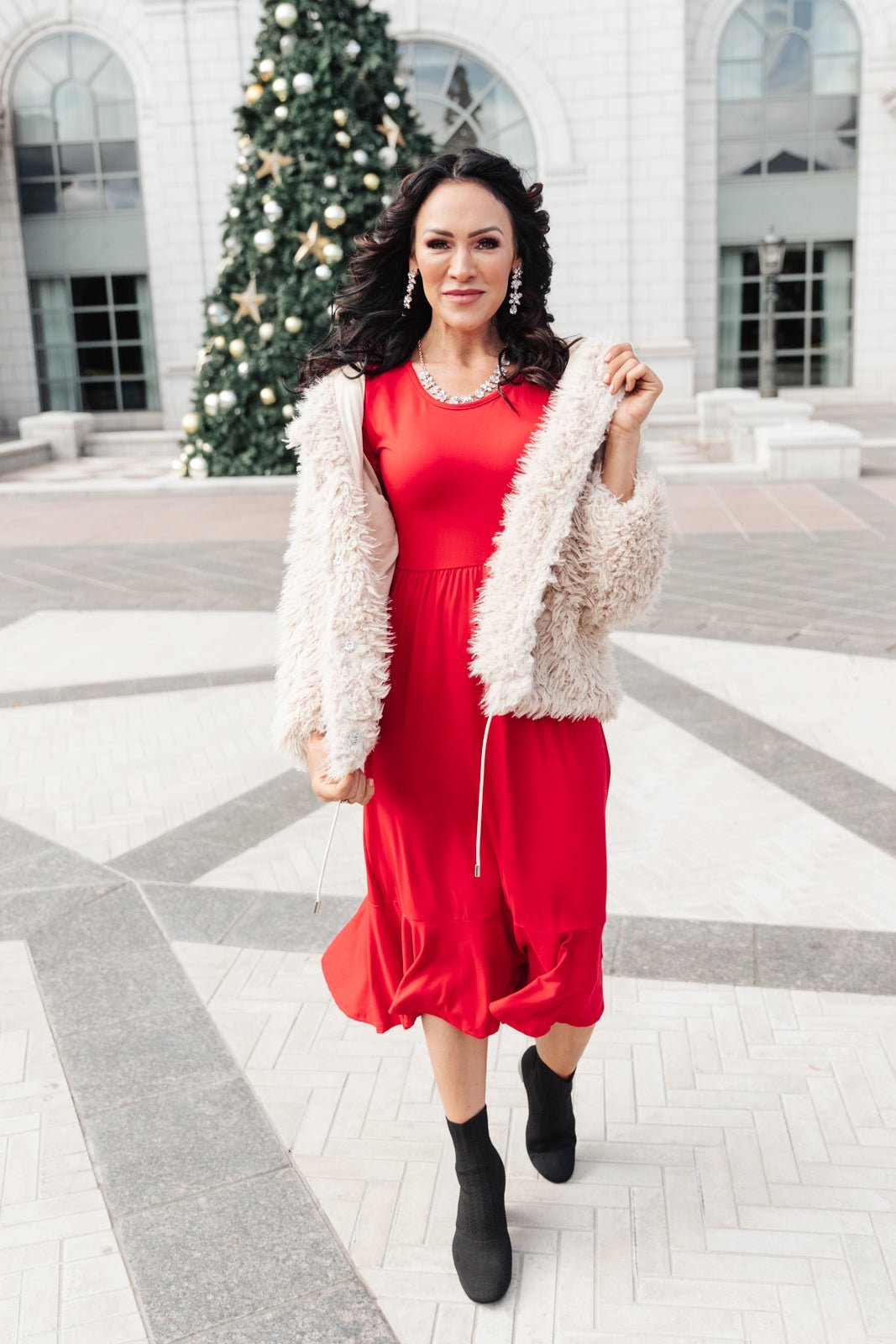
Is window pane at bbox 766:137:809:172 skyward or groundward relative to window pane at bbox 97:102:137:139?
groundward

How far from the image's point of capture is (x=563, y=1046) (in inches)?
93.6

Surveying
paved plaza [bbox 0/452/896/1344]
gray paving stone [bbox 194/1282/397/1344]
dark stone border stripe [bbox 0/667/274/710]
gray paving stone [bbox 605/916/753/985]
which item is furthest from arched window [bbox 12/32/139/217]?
gray paving stone [bbox 194/1282/397/1344]

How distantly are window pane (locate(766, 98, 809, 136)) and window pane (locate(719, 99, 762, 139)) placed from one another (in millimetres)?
187

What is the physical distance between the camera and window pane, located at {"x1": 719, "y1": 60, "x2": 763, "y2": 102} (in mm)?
20938

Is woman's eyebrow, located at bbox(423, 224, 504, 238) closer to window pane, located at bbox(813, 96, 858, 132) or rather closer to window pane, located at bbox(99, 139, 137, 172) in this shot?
window pane, located at bbox(99, 139, 137, 172)

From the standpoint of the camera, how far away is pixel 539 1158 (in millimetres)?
2453

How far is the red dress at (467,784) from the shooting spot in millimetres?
2154

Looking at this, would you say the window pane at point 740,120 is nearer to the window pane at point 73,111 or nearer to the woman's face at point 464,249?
the window pane at point 73,111

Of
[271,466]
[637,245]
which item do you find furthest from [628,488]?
[637,245]

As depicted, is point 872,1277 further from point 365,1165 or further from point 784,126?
point 784,126

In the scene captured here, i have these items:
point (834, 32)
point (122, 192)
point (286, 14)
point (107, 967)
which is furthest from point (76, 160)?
point (107, 967)

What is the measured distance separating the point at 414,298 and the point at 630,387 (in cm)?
47

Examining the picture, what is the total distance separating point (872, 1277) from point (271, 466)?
12.3m

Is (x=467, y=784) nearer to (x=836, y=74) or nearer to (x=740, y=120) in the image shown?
(x=740, y=120)
